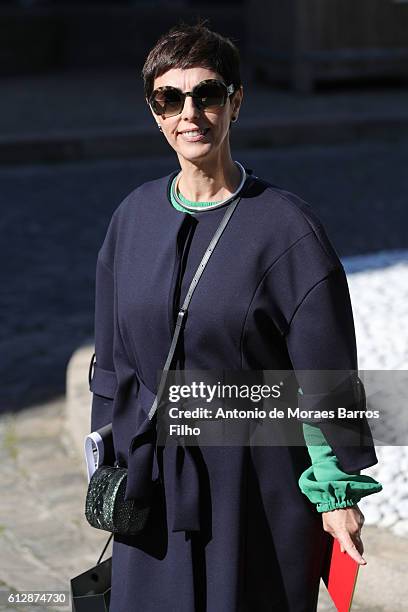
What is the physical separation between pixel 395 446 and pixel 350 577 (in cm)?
187

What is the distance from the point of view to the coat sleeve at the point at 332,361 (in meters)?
2.18

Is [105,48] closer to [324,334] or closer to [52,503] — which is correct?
[52,503]

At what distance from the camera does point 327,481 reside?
220 cm

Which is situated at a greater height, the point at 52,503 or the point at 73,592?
the point at 73,592

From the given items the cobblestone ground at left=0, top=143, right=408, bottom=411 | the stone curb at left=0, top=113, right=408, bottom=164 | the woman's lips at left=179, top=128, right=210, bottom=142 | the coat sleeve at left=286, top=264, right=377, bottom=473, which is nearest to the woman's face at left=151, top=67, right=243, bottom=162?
the woman's lips at left=179, top=128, right=210, bottom=142

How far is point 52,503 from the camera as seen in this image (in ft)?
13.8

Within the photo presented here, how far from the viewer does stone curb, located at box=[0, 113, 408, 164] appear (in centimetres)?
1045

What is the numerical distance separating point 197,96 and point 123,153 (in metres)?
8.40

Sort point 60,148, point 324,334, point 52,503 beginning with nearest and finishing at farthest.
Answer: point 324,334
point 52,503
point 60,148

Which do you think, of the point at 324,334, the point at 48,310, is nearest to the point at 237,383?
the point at 324,334

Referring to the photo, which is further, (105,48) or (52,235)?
(105,48)

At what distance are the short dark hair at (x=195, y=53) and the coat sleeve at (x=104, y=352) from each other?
0.46 meters

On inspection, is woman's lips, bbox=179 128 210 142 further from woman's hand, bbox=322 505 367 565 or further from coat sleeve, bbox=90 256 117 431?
woman's hand, bbox=322 505 367 565

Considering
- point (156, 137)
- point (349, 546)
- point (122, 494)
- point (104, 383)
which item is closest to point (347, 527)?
point (349, 546)
